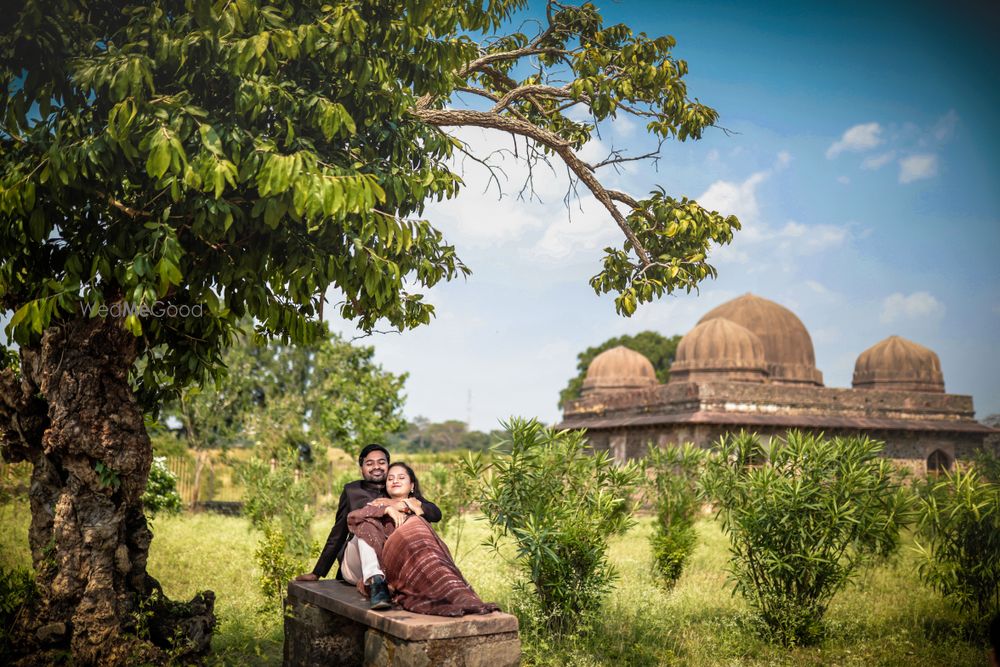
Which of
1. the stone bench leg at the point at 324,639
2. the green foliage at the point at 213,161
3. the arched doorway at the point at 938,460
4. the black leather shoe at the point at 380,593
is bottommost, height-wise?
the stone bench leg at the point at 324,639

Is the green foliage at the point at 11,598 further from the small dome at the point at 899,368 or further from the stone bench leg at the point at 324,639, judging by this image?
the small dome at the point at 899,368

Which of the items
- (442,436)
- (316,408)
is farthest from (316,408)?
(442,436)

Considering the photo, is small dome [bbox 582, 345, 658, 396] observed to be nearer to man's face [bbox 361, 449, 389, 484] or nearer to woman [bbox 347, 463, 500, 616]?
man's face [bbox 361, 449, 389, 484]

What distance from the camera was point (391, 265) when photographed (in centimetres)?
558

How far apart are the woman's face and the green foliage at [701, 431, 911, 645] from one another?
3499 mm

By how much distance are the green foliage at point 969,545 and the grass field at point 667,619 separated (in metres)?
0.37

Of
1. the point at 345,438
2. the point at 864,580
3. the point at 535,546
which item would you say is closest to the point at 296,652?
the point at 535,546

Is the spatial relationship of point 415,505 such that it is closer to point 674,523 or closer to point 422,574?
point 422,574

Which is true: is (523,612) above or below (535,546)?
below

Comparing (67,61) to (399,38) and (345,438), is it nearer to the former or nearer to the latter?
(399,38)

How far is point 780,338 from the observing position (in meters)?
26.0

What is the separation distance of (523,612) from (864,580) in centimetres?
536

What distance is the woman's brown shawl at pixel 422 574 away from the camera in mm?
4867

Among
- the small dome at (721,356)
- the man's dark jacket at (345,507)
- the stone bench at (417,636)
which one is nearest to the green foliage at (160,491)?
the man's dark jacket at (345,507)
